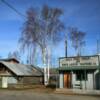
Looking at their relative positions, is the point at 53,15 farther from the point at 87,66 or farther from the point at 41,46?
the point at 87,66

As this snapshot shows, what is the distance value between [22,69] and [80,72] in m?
15.6

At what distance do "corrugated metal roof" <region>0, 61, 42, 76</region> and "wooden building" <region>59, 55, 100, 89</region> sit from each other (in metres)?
9.58

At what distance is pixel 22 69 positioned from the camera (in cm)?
5297

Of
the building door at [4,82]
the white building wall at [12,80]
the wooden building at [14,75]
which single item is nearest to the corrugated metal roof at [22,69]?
the wooden building at [14,75]

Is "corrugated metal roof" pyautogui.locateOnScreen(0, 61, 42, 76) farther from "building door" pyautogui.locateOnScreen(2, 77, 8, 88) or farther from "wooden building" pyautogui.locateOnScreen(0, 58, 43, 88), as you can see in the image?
"building door" pyautogui.locateOnScreen(2, 77, 8, 88)

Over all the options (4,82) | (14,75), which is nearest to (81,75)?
(14,75)

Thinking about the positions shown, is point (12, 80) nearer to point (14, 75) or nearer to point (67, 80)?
point (14, 75)

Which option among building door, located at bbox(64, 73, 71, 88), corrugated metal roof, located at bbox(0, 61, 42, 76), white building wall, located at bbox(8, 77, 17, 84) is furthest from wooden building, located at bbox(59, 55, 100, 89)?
white building wall, located at bbox(8, 77, 17, 84)

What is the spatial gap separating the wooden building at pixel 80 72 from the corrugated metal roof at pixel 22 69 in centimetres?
958

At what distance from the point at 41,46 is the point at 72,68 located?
11.5m

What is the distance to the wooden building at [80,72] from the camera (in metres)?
38.4

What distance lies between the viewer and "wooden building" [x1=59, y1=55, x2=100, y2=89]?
38375 mm

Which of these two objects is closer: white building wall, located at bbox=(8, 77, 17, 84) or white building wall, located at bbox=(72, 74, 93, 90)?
white building wall, located at bbox=(72, 74, 93, 90)

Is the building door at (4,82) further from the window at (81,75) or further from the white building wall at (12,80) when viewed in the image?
the window at (81,75)
